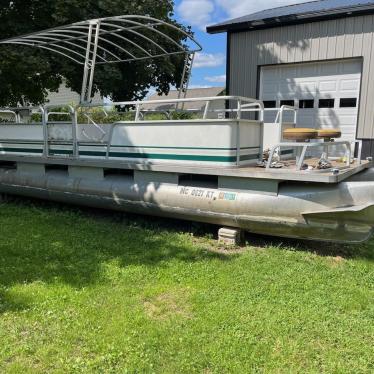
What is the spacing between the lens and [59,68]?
11320 millimetres

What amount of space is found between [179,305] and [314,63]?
815cm

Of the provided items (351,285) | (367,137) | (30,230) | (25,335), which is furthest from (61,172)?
(367,137)

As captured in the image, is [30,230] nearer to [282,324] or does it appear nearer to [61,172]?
[61,172]

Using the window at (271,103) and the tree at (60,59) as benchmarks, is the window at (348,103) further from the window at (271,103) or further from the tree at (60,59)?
the tree at (60,59)

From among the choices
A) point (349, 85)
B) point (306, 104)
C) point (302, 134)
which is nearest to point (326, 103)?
point (306, 104)

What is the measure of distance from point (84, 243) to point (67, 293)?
59.0 inches

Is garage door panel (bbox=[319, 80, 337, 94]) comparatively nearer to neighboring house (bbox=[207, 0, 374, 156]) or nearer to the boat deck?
neighboring house (bbox=[207, 0, 374, 156])

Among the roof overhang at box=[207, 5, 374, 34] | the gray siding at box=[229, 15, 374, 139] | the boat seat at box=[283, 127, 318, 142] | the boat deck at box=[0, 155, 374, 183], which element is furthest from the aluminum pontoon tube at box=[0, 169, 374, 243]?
the roof overhang at box=[207, 5, 374, 34]

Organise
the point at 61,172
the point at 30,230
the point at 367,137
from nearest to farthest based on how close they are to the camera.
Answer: the point at 30,230 → the point at 61,172 → the point at 367,137

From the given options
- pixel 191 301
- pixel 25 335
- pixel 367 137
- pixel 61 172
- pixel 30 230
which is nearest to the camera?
pixel 25 335

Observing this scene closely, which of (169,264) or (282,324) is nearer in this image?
(282,324)

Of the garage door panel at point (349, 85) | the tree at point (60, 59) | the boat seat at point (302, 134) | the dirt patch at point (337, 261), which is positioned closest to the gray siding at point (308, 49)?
the garage door panel at point (349, 85)

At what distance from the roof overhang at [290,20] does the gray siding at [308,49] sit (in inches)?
4.1

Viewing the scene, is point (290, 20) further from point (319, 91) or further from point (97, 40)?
point (97, 40)
